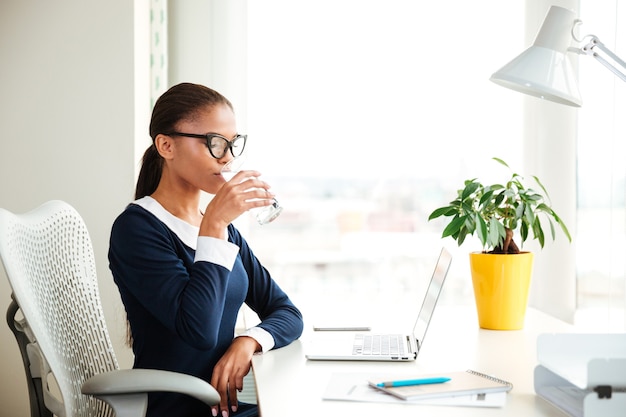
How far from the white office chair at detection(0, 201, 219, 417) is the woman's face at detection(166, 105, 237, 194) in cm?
31

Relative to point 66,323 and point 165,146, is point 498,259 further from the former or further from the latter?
point 66,323

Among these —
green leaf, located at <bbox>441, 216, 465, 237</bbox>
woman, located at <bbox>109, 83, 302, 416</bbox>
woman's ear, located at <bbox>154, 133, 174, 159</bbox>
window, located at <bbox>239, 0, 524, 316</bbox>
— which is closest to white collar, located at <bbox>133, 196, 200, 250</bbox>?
woman, located at <bbox>109, 83, 302, 416</bbox>

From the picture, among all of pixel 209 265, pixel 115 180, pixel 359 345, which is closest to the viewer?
pixel 209 265

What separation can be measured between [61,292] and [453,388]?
86cm

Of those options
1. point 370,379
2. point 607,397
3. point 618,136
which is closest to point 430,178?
point 618,136

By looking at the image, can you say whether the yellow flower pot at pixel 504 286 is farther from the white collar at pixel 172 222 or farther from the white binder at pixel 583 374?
the white collar at pixel 172 222

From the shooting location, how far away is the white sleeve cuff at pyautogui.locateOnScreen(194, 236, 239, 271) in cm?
154

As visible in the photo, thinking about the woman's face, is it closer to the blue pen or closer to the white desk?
the white desk

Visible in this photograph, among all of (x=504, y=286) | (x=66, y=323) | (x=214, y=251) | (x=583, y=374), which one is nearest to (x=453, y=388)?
(x=583, y=374)

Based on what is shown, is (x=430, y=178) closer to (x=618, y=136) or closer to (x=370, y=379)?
(x=618, y=136)

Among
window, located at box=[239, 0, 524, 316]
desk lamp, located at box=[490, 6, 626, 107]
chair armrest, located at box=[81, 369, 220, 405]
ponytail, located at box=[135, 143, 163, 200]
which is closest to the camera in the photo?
chair armrest, located at box=[81, 369, 220, 405]

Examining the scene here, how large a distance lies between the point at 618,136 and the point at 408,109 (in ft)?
2.50

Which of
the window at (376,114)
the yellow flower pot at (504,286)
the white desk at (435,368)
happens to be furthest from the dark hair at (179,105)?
the window at (376,114)

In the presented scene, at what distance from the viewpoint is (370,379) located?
131 cm
